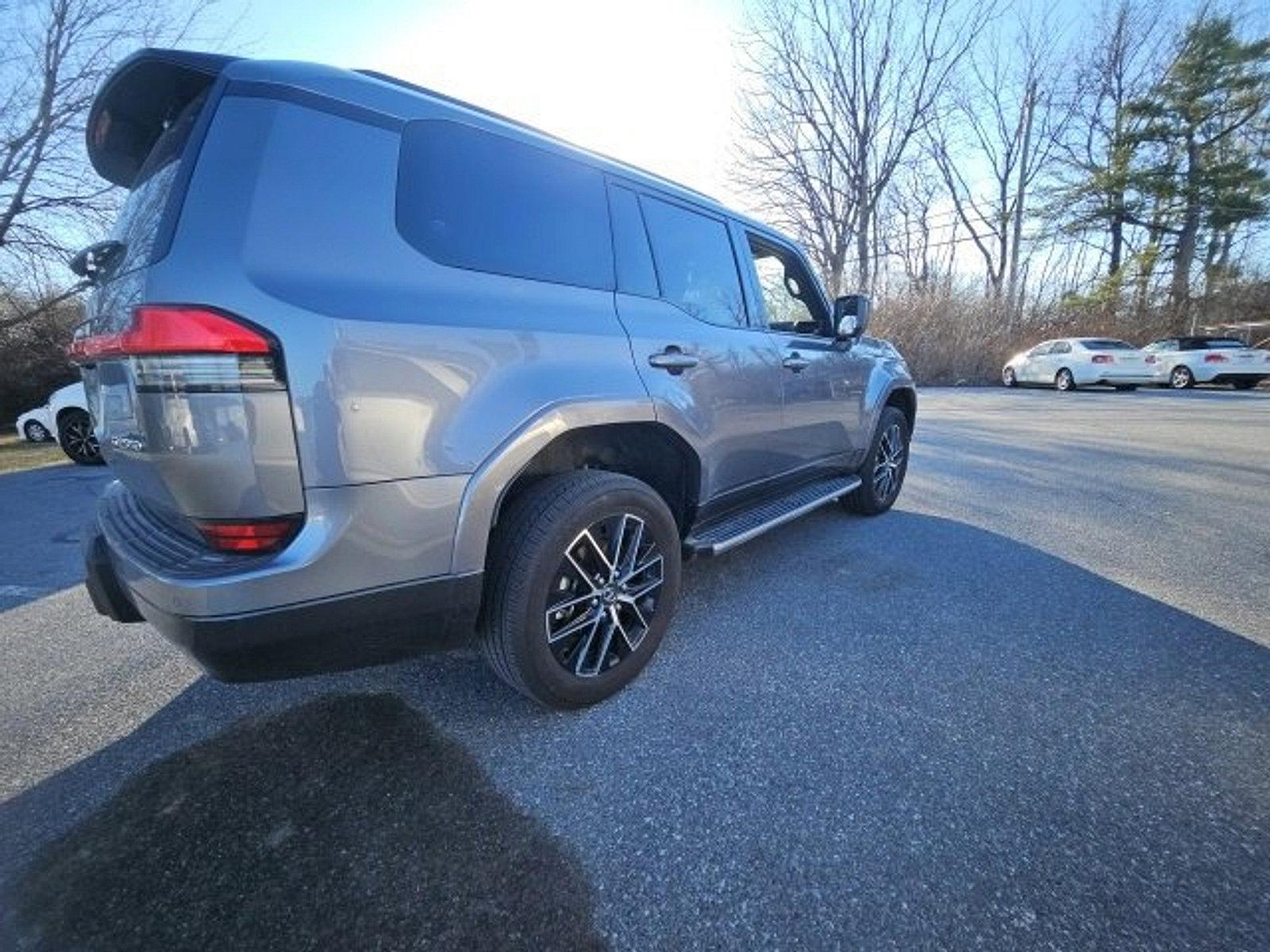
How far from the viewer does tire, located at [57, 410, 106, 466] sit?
26.4ft

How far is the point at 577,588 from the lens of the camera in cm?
215

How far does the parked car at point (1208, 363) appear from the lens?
16203mm

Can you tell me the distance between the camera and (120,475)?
1903 mm

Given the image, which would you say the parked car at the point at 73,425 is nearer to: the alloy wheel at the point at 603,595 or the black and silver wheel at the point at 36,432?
the black and silver wheel at the point at 36,432

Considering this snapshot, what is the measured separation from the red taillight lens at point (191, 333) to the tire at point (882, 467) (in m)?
3.84

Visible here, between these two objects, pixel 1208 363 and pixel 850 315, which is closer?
pixel 850 315

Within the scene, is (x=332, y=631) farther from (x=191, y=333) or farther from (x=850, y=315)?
(x=850, y=315)

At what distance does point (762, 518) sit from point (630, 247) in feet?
4.87

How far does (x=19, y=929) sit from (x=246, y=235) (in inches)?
66.6

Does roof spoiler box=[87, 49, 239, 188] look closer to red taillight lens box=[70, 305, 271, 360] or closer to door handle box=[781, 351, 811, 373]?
red taillight lens box=[70, 305, 271, 360]

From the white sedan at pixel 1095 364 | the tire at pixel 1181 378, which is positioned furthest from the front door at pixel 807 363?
the tire at pixel 1181 378

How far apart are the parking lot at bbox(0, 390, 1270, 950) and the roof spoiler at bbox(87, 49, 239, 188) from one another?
1978mm

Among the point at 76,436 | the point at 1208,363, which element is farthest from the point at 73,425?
the point at 1208,363

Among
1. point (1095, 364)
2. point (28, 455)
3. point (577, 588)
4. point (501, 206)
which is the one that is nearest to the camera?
point (501, 206)
